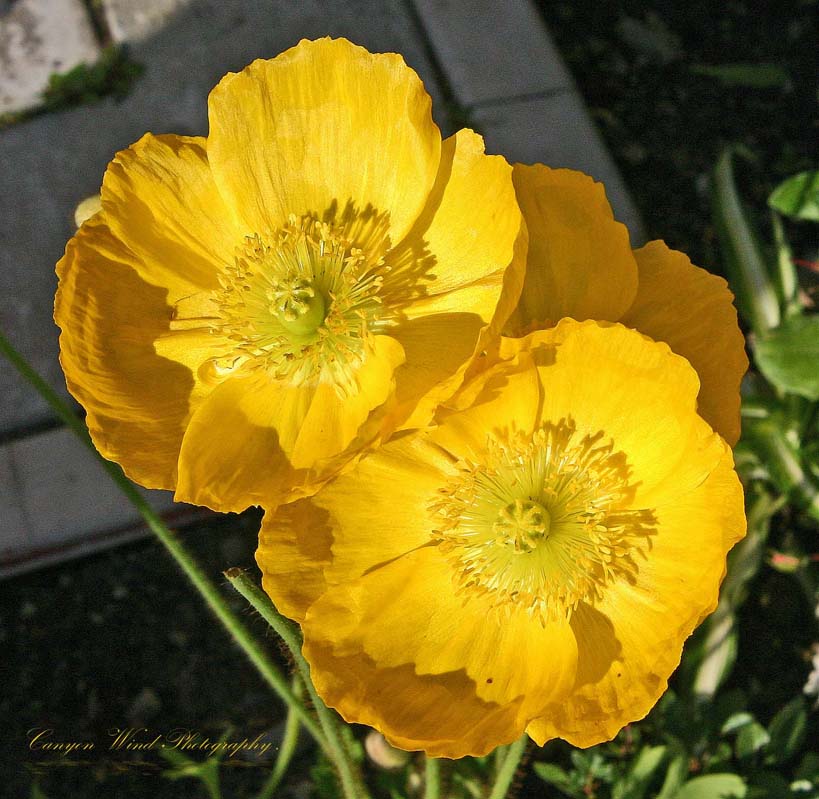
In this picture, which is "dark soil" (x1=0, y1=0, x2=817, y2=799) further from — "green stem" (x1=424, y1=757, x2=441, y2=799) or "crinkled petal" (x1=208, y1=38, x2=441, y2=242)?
"crinkled petal" (x1=208, y1=38, x2=441, y2=242)

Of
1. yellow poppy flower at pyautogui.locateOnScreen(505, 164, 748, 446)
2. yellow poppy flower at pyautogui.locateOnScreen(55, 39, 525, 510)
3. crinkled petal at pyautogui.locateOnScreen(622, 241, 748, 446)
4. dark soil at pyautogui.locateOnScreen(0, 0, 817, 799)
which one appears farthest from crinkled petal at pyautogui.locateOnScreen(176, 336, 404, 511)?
dark soil at pyautogui.locateOnScreen(0, 0, 817, 799)

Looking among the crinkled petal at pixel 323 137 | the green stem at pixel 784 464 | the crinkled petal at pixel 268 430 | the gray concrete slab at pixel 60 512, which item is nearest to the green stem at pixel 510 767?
the crinkled petal at pixel 268 430

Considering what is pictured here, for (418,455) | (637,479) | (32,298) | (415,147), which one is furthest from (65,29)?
(637,479)

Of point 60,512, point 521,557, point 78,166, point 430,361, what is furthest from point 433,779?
point 78,166

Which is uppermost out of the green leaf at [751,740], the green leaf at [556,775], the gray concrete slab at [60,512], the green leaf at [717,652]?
the gray concrete slab at [60,512]

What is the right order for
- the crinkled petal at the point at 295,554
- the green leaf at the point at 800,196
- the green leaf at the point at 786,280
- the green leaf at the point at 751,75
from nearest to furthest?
1. the crinkled petal at the point at 295,554
2. the green leaf at the point at 800,196
3. the green leaf at the point at 786,280
4. the green leaf at the point at 751,75

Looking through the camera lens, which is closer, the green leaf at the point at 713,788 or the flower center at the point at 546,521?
the flower center at the point at 546,521

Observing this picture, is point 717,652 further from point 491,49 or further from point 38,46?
point 38,46

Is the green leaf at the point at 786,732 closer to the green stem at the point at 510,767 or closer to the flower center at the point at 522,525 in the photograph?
the green stem at the point at 510,767

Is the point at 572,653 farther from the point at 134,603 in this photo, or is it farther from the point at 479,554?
the point at 134,603
